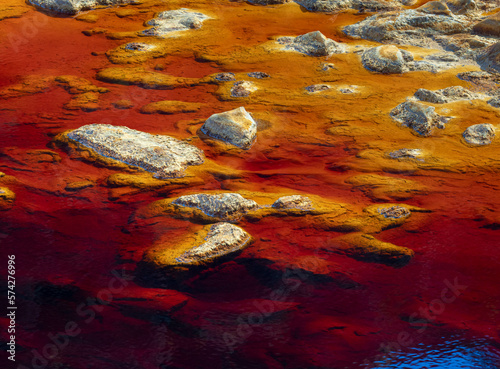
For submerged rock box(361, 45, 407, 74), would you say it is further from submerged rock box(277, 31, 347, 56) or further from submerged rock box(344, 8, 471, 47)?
submerged rock box(344, 8, 471, 47)

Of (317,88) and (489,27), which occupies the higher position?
(489,27)

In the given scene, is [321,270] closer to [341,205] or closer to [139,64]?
[341,205]

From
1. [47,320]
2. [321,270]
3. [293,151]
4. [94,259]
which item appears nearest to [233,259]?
[321,270]

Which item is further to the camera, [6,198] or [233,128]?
[233,128]

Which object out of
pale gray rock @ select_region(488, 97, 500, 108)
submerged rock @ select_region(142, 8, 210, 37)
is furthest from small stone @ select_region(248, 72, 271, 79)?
pale gray rock @ select_region(488, 97, 500, 108)

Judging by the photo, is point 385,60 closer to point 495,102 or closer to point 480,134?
point 495,102

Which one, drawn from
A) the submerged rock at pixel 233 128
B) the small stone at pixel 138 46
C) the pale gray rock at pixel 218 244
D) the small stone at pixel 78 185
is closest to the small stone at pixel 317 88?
the submerged rock at pixel 233 128

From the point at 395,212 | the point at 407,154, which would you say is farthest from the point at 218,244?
the point at 407,154
